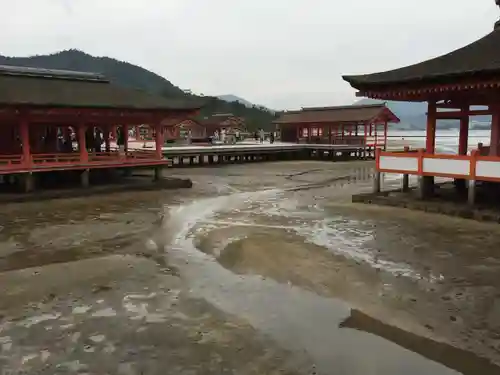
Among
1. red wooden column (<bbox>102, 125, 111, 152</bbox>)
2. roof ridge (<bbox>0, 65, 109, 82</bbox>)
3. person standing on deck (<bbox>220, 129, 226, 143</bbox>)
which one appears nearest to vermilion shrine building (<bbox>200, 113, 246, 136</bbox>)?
person standing on deck (<bbox>220, 129, 226, 143</bbox>)

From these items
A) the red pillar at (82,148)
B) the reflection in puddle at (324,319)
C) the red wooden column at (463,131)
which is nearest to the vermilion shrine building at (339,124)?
the red wooden column at (463,131)

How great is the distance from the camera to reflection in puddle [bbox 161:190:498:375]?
571 centimetres

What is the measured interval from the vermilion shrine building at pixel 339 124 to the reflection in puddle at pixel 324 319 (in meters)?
31.6

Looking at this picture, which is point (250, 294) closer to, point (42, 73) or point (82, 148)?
point (82, 148)

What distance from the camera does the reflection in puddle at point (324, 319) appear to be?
5715 mm

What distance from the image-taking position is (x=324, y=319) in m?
7.01

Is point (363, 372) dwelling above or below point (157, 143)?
below

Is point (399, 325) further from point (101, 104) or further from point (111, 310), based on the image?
point (101, 104)

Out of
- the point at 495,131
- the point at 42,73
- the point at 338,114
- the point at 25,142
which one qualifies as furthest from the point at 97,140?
the point at 338,114

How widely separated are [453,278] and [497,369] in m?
3.32

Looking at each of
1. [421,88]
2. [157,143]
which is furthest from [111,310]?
[157,143]

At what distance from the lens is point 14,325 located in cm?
686

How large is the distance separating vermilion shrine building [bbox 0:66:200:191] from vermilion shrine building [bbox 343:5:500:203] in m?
10.2

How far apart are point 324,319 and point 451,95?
1190cm
